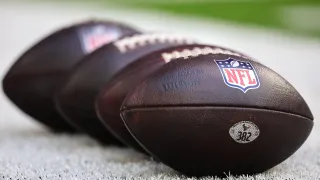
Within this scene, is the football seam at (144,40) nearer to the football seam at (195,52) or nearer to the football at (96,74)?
the football at (96,74)

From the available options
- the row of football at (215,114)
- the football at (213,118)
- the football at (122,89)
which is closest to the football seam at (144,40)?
the football at (122,89)

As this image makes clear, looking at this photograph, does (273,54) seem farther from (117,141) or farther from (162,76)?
(162,76)

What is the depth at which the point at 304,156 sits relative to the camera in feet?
3.81

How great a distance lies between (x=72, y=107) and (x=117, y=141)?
0.36 ft

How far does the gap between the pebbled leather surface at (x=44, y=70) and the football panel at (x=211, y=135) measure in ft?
1.75

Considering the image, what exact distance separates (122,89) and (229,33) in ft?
6.42

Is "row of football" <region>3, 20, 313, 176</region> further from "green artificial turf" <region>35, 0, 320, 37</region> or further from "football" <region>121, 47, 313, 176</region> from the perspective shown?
"green artificial turf" <region>35, 0, 320, 37</region>

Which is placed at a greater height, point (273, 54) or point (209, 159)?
point (273, 54)

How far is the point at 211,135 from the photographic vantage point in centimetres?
92

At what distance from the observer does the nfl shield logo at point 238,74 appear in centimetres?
94

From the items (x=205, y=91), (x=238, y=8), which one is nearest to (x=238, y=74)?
(x=205, y=91)

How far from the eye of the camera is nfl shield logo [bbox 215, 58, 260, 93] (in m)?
0.94

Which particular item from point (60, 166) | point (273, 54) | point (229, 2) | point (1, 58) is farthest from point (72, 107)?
point (229, 2)

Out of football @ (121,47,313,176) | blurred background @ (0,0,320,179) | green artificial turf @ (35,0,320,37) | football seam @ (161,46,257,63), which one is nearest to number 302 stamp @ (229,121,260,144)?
football @ (121,47,313,176)
